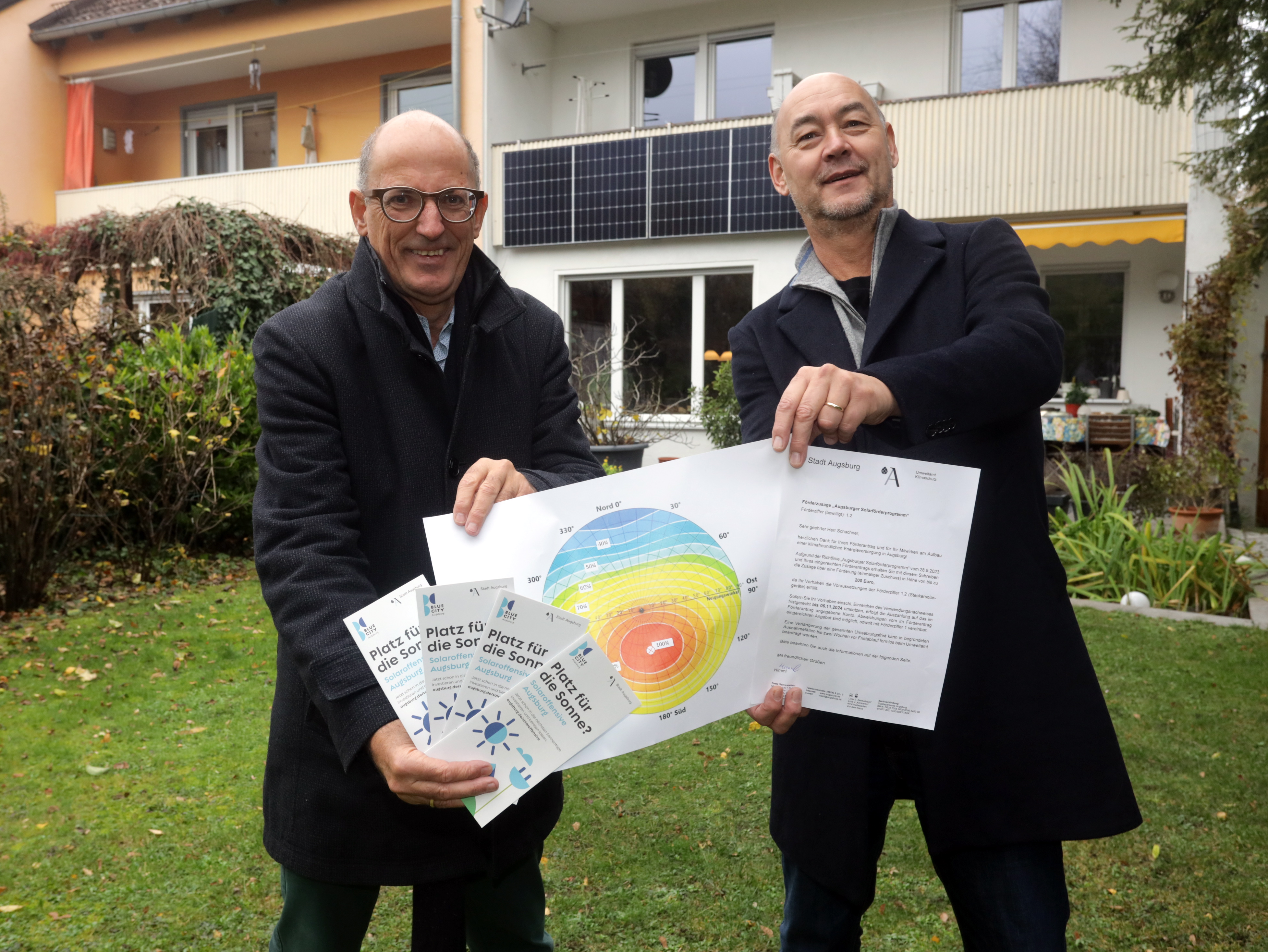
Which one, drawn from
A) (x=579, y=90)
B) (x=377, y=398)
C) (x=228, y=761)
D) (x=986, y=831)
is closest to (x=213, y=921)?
(x=228, y=761)

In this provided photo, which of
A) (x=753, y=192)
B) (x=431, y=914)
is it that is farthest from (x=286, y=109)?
(x=431, y=914)

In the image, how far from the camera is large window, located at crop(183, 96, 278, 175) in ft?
62.3

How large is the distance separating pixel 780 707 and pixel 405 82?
17798 millimetres

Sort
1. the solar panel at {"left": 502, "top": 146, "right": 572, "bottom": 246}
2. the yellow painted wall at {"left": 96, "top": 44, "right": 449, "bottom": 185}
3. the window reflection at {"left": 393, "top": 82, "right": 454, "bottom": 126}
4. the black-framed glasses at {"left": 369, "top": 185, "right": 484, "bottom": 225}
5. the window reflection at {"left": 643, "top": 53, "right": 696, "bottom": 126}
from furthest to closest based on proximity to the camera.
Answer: the yellow painted wall at {"left": 96, "top": 44, "right": 449, "bottom": 185} → the window reflection at {"left": 393, "top": 82, "right": 454, "bottom": 126} → the window reflection at {"left": 643, "top": 53, "right": 696, "bottom": 126} → the solar panel at {"left": 502, "top": 146, "right": 572, "bottom": 246} → the black-framed glasses at {"left": 369, "top": 185, "right": 484, "bottom": 225}

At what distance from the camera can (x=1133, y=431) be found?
435 inches

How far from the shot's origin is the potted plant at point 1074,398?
1157cm

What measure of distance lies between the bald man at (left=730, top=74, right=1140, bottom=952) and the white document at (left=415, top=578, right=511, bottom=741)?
0.51 m

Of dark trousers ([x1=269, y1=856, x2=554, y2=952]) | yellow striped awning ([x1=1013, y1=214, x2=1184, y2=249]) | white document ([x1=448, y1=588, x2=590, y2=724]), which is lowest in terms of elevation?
dark trousers ([x1=269, y1=856, x2=554, y2=952])

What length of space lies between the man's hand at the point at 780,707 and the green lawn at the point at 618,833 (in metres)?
1.76

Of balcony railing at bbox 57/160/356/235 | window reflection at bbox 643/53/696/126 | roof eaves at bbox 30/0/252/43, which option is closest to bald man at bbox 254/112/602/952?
balcony railing at bbox 57/160/356/235

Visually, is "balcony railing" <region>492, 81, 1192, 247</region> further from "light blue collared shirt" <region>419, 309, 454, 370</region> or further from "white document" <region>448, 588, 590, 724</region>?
"white document" <region>448, 588, 590, 724</region>

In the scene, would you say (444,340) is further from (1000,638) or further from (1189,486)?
(1189,486)

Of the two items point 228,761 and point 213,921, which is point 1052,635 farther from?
point 228,761

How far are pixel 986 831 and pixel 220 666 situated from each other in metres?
5.03
